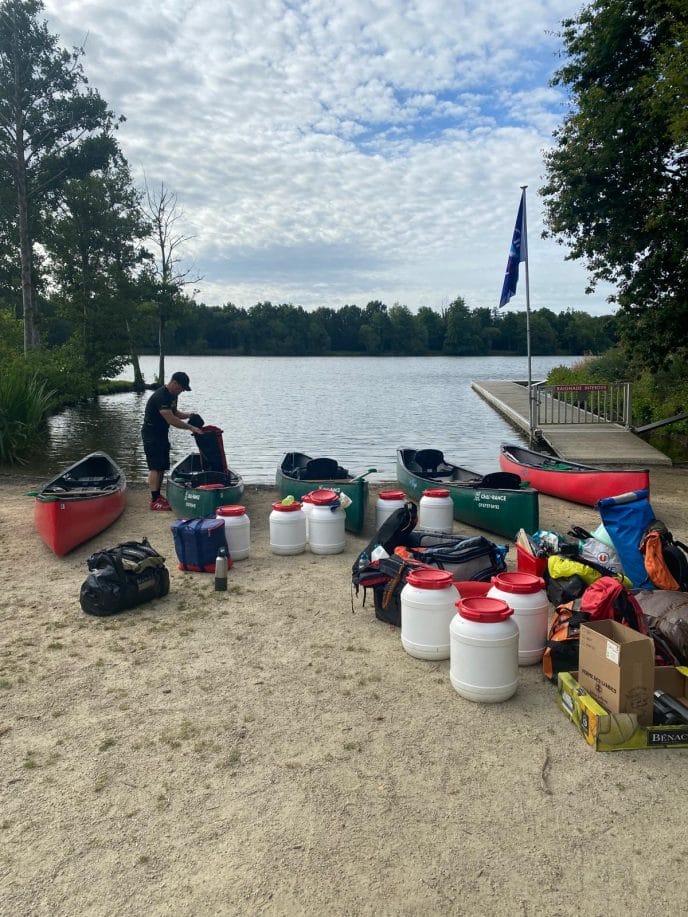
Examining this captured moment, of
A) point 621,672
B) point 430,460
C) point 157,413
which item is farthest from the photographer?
point 430,460

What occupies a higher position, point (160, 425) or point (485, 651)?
point (160, 425)

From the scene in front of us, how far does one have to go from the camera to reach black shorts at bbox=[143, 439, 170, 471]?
10773mm

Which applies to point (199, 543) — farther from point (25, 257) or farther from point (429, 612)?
point (25, 257)

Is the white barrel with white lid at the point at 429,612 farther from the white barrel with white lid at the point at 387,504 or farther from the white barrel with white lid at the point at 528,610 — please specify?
the white barrel with white lid at the point at 387,504

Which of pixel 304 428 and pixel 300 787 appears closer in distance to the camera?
pixel 300 787

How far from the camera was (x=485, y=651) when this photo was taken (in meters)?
4.56

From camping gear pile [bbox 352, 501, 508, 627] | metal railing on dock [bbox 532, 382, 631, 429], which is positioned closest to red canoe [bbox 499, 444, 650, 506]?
camping gear pile [bbox 352, 501, 508, 627]

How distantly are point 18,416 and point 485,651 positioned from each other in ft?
50.0

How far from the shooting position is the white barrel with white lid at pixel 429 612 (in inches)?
207

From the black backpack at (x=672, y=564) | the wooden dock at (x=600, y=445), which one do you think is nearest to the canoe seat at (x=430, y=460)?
the wooden dock at (x=600, y=445)

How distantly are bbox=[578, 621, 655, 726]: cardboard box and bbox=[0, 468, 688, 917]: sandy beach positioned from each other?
11.5 inches

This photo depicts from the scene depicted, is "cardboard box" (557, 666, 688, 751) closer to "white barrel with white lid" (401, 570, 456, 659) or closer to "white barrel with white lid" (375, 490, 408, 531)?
"white barrel with white lid" (401, 570, 456, 659)

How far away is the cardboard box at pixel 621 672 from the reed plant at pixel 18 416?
50.7ft

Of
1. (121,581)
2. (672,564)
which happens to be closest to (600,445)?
(672,564)
